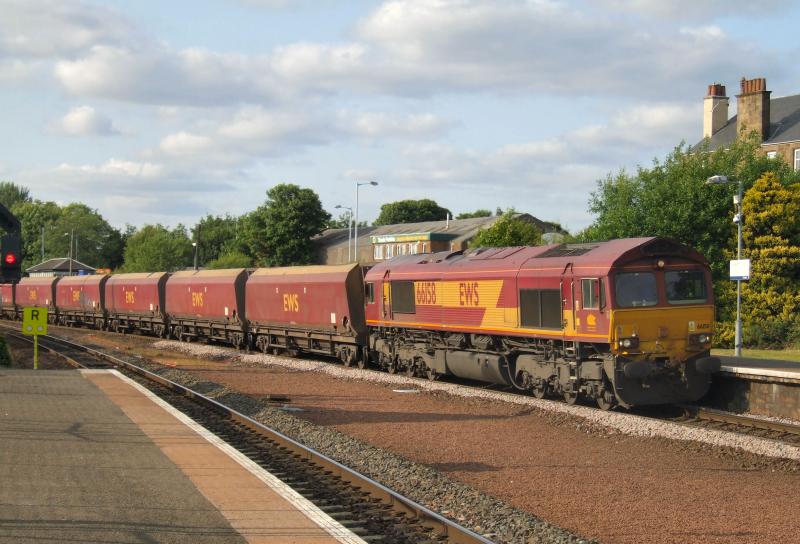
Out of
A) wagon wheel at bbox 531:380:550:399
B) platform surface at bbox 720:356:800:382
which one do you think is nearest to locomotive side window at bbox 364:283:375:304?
wagon wheel at bbox 531:380:550:399

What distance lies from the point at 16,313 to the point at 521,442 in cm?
6643

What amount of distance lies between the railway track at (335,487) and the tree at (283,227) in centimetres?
7839

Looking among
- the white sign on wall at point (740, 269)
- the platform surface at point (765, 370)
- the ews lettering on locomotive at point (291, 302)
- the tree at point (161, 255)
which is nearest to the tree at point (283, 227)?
the tree at point (161, 255)

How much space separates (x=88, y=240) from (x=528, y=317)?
138 m

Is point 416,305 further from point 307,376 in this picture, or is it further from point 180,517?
point 180,517

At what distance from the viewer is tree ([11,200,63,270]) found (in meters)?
148

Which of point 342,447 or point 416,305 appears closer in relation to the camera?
point 342,447

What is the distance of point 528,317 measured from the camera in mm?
20391

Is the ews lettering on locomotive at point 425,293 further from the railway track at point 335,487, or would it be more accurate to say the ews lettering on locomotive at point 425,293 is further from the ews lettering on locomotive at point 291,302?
the ews lettering on locomotive at point 291,302

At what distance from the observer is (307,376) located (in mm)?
26891

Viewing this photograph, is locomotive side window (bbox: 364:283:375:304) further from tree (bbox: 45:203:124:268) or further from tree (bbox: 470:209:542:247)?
tree (bbox: 45:203:124:268)

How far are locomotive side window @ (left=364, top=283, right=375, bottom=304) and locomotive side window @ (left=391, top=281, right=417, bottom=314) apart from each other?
1.33m

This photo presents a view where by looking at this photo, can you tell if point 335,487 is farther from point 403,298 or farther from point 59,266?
point 59,266

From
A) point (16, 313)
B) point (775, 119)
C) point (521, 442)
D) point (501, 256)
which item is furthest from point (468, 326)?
point (16, 313)
